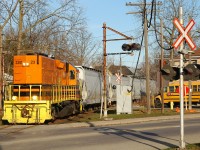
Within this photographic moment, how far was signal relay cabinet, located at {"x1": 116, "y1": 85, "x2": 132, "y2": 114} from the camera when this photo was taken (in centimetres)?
3212

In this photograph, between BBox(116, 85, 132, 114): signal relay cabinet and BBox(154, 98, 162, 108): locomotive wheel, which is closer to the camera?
BBox(116, 85, 132, 114): signal relay cabinet

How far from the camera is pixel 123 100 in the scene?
105 feet

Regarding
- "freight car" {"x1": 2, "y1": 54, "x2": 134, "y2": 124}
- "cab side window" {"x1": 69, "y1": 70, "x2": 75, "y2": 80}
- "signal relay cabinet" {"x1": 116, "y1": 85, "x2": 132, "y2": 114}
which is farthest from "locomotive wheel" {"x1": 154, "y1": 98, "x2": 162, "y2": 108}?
"freight car" {"x1": 2, "y1": 54, "x2": 134, "y2": 124}

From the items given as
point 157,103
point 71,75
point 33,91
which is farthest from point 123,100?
point 157,103

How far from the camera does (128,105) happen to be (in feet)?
107

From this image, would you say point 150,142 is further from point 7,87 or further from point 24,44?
point 24,44

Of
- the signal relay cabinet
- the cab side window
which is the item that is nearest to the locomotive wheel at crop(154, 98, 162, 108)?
the signal relay cabinet

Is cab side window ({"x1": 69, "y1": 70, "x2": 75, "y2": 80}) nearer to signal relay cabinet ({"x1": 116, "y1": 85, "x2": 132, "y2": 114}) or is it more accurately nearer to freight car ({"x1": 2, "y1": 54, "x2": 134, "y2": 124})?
freight car ({"x1": 2, "y1": 54, "x2": 134, "y2": 124})

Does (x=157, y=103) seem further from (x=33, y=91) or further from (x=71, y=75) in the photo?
(x=33, y=91)

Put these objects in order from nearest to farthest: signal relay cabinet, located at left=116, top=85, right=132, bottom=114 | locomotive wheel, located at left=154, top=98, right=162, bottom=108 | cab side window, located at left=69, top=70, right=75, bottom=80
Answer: cab side window, located at left=69, top=70, right=75, bottom=80 < signal relay cabinet, located at left=116, top=85, right=132, bottom=114 < locomotive wheel, located at left=154, top=98, right=162, bottom=108

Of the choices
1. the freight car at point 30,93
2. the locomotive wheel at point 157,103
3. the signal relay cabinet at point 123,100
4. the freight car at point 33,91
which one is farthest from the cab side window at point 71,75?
the locomotive wheel at point 157,103

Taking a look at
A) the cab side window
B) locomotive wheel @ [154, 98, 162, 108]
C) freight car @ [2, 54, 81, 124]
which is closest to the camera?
freight car @ [2, 54, 81, 124]

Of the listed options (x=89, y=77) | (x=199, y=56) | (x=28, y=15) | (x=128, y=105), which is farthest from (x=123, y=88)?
(x=199, y=56)

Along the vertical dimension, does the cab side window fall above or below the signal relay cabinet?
above
